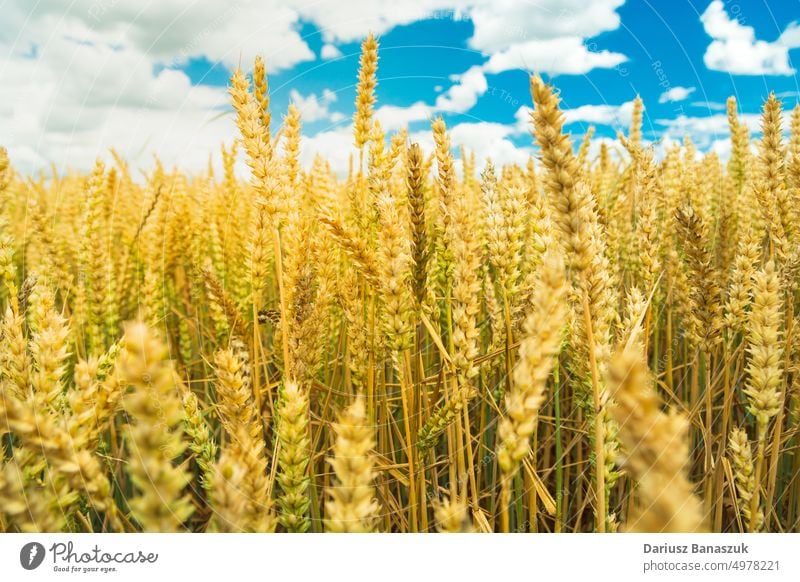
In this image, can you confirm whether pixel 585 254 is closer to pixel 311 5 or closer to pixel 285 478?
pixel 285 478
